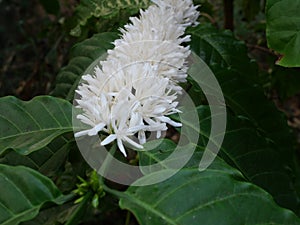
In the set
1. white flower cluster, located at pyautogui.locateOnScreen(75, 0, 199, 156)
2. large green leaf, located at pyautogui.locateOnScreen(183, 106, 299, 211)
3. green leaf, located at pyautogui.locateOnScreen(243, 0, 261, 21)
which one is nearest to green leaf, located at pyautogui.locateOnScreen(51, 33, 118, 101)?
white flower cluster, located at pyautogui.locateOnScreen(75, 0, 199, 156)

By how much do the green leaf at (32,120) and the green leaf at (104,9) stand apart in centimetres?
39

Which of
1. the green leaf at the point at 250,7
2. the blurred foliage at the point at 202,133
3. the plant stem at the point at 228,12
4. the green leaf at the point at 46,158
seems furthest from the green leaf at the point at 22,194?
the green leaf at the point at 250,7

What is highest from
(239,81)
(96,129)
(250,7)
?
(96,129)

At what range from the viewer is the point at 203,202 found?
590 millimetres

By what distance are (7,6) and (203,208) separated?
3.22 metres

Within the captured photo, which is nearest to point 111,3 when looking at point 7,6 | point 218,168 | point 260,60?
point 218,168

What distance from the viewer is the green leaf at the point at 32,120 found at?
0.75 m

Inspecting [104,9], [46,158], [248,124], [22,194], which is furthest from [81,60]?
[22,194]

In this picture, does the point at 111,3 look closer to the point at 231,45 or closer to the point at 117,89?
the point at 231,45

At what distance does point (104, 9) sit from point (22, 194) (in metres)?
0.62

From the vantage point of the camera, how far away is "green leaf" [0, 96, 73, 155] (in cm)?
75

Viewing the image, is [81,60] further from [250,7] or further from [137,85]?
[250,7]

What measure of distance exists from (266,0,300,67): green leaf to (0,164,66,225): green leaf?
17.8 inches

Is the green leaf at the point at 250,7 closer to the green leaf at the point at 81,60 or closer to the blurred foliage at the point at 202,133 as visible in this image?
the blurred foliage at the point at 202,133
